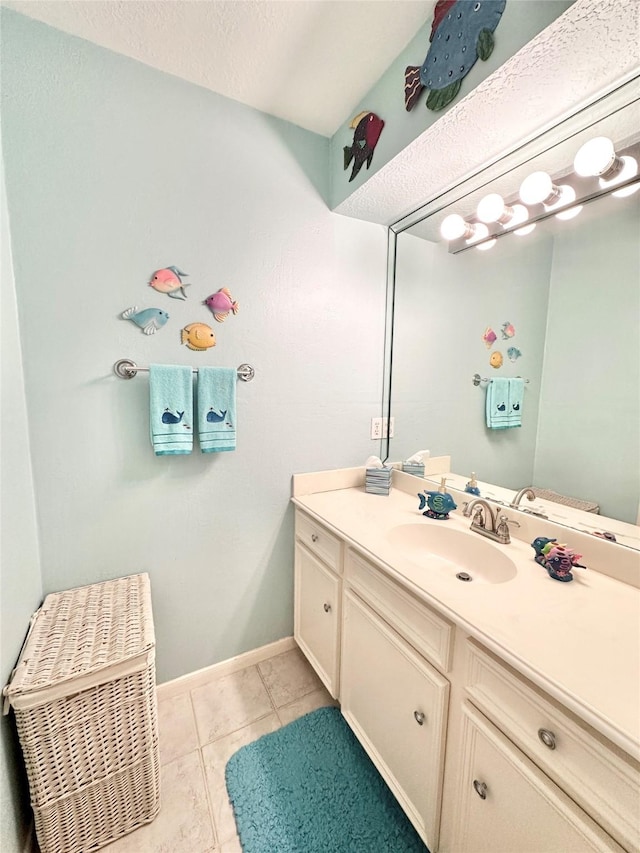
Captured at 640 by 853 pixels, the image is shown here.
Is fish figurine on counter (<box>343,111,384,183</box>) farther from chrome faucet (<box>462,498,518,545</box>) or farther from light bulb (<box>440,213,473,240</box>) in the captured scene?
chrome faucet (<box>462,498,518,545</box>)

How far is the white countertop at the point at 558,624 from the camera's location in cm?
54

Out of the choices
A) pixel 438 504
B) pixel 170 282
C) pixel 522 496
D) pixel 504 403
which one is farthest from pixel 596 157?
pixel 170 282

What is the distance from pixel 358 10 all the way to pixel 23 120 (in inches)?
42.1

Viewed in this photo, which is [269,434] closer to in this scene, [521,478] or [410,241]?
[521,478]

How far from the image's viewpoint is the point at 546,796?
59cm

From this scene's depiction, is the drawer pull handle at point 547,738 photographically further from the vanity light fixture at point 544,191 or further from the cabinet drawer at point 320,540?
the vanity light fixture at point 544,191

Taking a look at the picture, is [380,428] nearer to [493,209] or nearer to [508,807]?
[493,209]

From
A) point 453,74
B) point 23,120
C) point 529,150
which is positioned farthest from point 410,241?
point 23,120

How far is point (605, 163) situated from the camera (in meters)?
0.90

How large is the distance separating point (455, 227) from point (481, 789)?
68.9 inches

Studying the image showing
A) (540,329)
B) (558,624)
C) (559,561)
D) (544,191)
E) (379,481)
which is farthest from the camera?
(379,481)

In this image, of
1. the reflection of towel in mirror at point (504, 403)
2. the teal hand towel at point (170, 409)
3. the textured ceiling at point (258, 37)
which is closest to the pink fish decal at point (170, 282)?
the teal hand towel at point (170, 409)

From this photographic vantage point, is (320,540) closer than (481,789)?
No

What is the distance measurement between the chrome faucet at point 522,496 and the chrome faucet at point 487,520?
0.24 ft
